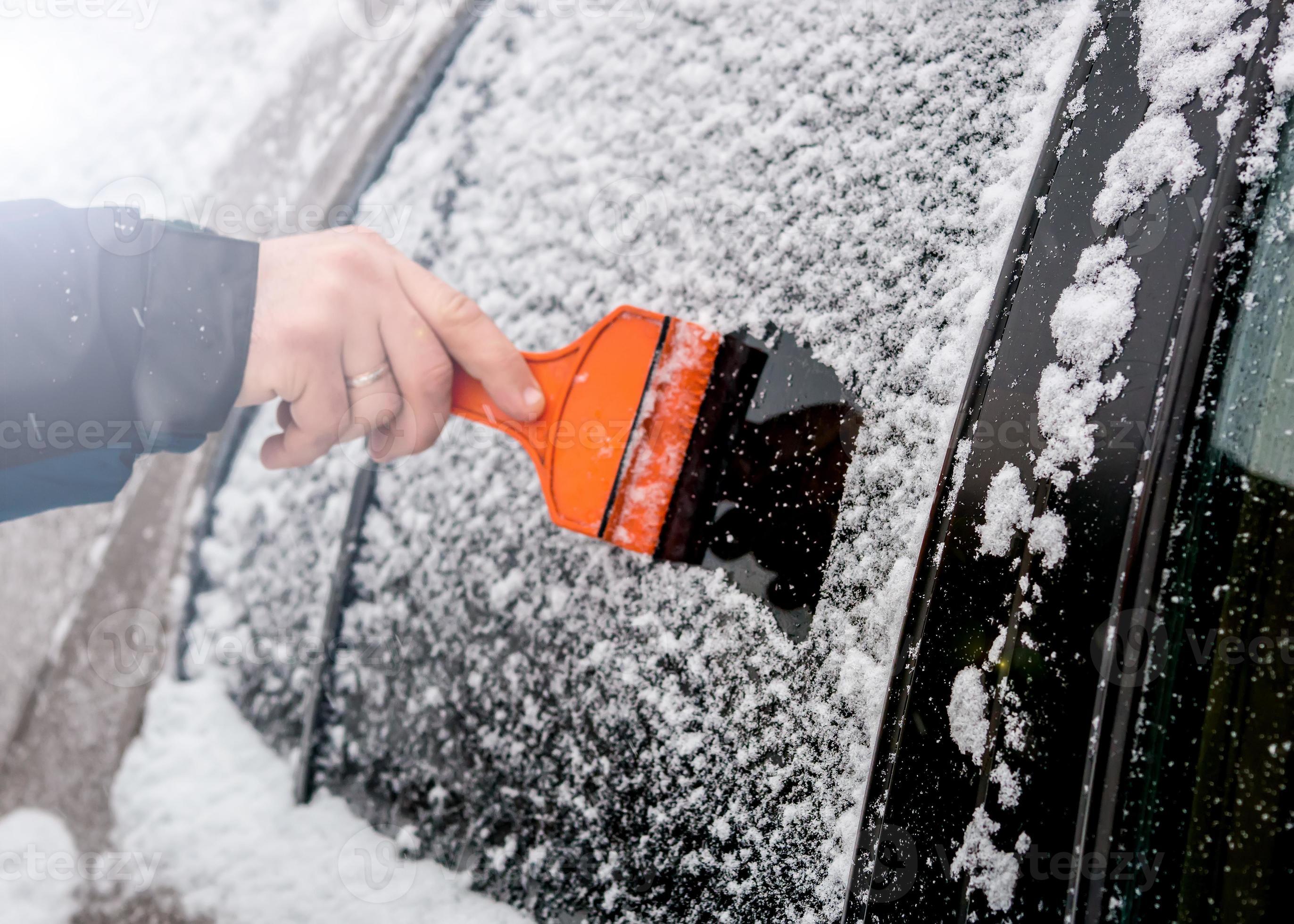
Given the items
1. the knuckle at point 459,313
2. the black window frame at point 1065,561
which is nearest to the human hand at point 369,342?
the knuckle at point 459,313

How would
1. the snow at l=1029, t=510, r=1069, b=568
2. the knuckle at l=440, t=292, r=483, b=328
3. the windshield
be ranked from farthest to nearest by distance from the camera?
the knuckle at l=440, t=292, r=483, b=328
the snow at l=1029, t=510, r=1069, b=568
the windshield

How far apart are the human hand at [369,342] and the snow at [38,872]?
1.26 metres

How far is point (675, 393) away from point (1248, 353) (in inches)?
28.0

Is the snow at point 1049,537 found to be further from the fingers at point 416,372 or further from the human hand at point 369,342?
the fingers at point 416,372

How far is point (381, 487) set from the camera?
1.62 meters

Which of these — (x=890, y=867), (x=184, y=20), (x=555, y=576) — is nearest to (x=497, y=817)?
(x=555, y=576)

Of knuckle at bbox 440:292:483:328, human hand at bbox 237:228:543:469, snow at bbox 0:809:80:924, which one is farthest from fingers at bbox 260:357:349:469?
snow at bbox 0:809:80:924

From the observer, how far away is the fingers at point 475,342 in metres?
1.30

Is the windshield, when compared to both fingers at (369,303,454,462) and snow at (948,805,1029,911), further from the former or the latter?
fingers at (369,303,454,462)

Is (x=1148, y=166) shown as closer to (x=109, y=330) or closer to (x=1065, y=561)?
(x=1065, y=561)

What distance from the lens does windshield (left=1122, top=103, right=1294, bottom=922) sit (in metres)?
0.71

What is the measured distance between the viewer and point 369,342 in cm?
135

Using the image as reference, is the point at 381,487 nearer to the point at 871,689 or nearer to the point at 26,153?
the point at 871,689

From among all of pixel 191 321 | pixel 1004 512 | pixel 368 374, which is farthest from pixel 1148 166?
pixel 191 321
